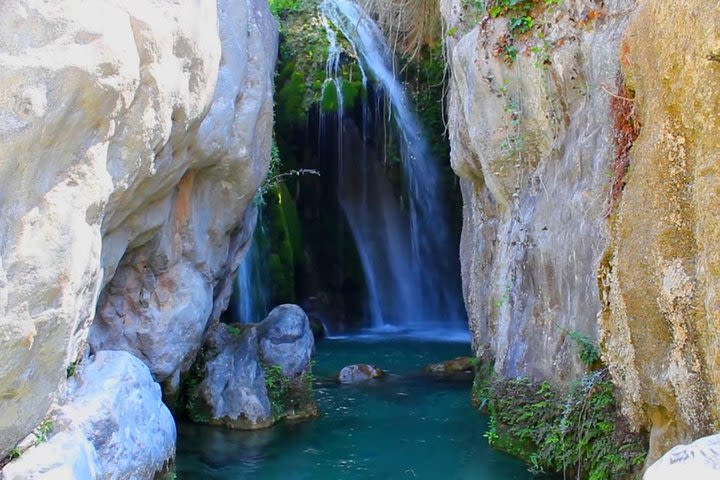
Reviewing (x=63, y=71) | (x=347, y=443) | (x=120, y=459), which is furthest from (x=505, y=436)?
(x=63, y=71)

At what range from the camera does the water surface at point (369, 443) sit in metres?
7.24

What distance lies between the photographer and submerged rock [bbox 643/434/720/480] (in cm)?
287

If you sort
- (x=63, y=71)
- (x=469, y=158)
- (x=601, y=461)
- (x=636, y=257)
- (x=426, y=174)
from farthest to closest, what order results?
(x=426, y=174)
(x=469, y=158)
(x=601, y=461)
(x=636, y=257)
(x=63, y=71)

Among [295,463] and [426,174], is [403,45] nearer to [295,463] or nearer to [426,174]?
[426,174]

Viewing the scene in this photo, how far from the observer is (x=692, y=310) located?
4.20m

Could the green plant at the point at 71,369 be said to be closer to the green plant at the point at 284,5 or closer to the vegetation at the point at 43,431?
the vegetation at the point at 43,431

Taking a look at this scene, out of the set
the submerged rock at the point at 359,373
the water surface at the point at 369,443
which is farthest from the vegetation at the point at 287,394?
the submerged rock at the point at 359,373

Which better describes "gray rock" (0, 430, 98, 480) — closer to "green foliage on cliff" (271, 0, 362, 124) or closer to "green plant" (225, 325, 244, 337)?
"green plant" (225, 325, 244, 337)

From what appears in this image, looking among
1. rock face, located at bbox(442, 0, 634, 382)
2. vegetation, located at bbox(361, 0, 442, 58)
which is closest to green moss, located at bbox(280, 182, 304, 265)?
vegetation, located at bbox(361, 0, 442, 58)

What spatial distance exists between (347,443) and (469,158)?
397 centimetres

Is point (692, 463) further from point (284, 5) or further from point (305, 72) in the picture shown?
point (284, 5)

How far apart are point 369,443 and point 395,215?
929cm

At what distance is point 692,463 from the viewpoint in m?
2.95

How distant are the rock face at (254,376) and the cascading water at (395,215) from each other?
6.95 m
